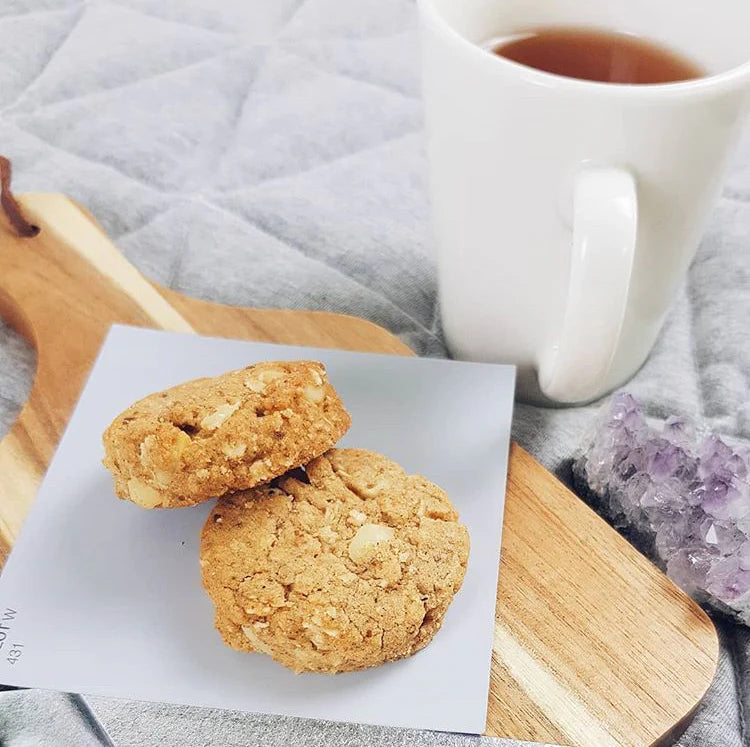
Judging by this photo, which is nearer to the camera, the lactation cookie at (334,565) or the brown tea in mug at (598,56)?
the lactation cookie at (334,565)

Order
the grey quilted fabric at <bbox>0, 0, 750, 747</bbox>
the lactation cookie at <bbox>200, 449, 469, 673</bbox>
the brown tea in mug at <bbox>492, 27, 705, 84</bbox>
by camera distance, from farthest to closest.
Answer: the grey quilted fabric at <bbox>0, 0, 750, 747</bbox> < the brown tea in mug at <bbox>492, 27, 705, 84</bbox> < the lactation cookie at <bbox>200, 449, 469, 673</bbox>

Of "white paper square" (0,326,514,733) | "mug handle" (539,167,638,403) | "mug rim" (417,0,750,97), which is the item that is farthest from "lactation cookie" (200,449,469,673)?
"mug rim" (417,0,750,97)

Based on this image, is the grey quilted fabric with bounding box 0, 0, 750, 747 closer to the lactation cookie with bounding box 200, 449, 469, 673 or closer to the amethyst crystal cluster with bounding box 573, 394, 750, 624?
the amethyst crystal cluster with bounding box 573, 394, 750, 624

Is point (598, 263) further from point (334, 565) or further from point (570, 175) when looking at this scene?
point (334, 565)

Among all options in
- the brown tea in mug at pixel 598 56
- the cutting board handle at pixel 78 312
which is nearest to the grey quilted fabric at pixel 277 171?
the cutting board handle at pixel 78 312

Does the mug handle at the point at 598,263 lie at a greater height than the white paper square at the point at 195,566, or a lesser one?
greater

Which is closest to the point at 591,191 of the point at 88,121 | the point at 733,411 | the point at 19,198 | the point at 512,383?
the point at 512,383

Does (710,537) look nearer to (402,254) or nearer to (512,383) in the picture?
(512,383)

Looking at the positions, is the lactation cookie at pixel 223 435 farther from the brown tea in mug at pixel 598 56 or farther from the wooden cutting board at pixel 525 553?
the brown tea in mug at pixel 598 56
